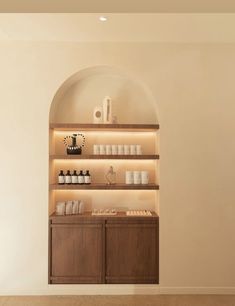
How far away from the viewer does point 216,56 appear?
354 centimetres

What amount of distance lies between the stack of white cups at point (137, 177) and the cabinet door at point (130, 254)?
478mm

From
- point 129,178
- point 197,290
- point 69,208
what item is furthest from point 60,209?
point 197,290

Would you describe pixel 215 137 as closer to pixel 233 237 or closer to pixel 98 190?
pixel 233 237

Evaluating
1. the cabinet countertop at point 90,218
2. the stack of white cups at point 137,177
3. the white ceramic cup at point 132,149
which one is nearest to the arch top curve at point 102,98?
the white ceramic cup at point 132,149

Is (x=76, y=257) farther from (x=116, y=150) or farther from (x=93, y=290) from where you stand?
(x=116, y=150)

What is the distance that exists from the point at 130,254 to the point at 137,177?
0.87 meters


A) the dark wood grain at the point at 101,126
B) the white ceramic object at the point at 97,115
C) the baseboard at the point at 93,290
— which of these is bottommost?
the baseboard at the point at 93,290

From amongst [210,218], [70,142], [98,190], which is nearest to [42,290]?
[98,190]

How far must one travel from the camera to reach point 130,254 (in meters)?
Result: 3.47

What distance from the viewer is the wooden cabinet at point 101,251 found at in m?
3.47

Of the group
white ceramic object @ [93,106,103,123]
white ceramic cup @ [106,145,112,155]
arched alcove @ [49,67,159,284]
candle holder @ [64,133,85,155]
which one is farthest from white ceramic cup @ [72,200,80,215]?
white ceramic object @ [93,106,103,123]

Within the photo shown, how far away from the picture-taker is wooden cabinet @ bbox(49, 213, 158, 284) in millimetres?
3469

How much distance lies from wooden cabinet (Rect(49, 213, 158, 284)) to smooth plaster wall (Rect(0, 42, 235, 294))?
0.10 meters

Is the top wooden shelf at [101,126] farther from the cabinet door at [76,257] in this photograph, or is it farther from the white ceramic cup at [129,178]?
the cabinet door at [76,257]
